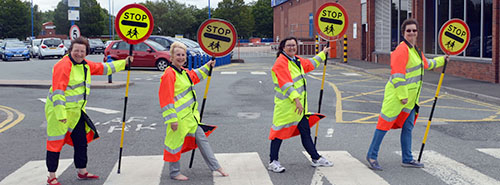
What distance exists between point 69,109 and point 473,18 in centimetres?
1673

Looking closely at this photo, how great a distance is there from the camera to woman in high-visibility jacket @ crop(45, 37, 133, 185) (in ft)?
18.9

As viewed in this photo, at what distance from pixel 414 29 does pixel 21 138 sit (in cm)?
616

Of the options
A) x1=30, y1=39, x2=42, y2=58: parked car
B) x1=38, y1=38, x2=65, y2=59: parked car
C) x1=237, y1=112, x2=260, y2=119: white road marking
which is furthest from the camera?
x1=30, y1=39, x2=42, y2=58: parked car

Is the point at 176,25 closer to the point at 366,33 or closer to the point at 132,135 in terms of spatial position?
the point at 366,33

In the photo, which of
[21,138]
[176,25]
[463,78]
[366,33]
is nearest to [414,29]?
[21,138]

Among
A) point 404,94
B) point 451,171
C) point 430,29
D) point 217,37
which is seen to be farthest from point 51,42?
point 451,171

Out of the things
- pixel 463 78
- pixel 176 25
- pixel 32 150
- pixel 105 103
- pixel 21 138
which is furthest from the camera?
pixel 176 25

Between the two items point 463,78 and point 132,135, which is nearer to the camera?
point 132,135

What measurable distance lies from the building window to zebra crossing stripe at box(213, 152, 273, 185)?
541 inches

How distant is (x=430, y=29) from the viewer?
2361 cm

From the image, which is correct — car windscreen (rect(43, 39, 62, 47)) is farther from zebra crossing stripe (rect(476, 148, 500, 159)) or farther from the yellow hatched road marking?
zebra crossing stripe (rect(476, 148, 500, 159))

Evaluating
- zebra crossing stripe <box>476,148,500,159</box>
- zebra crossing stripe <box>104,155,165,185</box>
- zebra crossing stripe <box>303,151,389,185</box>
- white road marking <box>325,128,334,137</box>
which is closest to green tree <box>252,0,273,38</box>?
white road marking <box>325,128,334,137</box>

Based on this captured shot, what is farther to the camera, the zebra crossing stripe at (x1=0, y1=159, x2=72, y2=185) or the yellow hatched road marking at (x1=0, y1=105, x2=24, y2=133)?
the yellow hatched road marking at (x1=0, y1=105, x2=24, y2=133)

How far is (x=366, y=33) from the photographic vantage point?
104 feet
